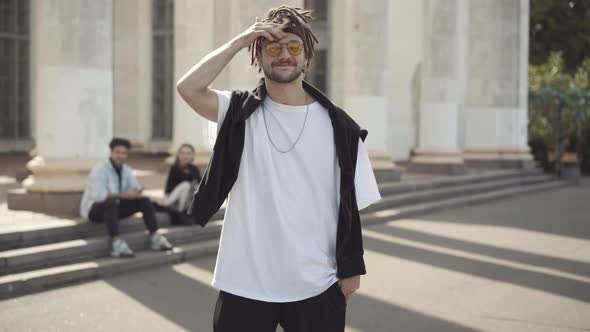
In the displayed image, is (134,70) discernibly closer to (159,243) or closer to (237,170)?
(159,243)

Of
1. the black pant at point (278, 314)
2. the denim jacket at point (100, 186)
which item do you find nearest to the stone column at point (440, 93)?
the denim jacket at point (100, 186)

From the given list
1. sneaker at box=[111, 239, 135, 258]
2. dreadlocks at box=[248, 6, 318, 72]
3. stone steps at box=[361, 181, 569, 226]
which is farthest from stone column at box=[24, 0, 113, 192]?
dreadlocks at box=[248, 6, 318, 72]

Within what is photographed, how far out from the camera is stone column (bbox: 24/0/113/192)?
920 cm

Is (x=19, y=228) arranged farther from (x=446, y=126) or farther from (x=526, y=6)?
(x=526, y=6)

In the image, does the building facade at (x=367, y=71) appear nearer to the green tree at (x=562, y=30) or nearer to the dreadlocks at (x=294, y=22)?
the dreadlocks at (x=294, y=22)

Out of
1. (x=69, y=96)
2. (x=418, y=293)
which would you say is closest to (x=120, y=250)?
(x=69, y=96)

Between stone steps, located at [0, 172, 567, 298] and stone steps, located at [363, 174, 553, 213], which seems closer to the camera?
stone steps, located at [0, 172, 567, 298]

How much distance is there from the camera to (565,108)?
2298 cm

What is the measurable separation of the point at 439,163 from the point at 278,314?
15.7 m

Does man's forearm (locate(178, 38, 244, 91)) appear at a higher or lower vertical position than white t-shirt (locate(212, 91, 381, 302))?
higher

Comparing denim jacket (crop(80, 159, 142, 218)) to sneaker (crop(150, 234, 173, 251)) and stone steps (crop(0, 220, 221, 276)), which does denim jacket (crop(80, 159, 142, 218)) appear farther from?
sneaker (crop(150, 234, 173, 251))

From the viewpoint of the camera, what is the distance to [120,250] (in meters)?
7.78

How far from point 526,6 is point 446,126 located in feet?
21.7

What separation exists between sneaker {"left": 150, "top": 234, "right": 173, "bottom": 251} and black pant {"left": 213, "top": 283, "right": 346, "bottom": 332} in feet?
17.8
